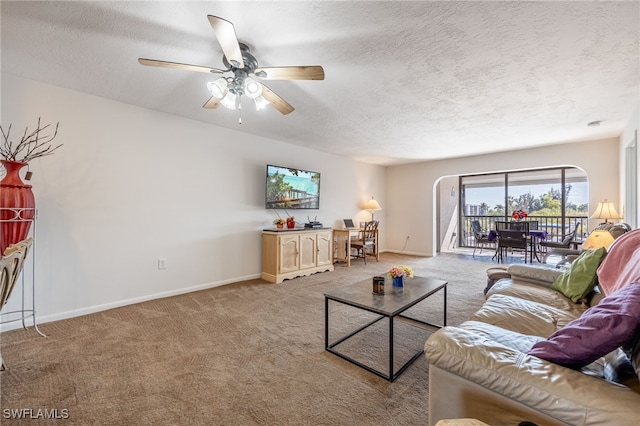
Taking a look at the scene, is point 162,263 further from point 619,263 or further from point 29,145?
point 619,263

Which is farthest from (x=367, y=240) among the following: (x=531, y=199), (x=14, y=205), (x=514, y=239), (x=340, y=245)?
(x=14, y=205)

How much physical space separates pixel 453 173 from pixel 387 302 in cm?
520

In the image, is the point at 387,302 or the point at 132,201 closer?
the point at 387,302

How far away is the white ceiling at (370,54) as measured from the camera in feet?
5.54

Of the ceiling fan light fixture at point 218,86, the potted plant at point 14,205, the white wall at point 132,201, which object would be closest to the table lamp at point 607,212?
the white wall at point 132,201

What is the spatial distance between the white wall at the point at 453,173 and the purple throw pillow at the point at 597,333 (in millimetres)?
5174

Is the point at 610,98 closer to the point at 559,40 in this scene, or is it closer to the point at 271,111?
the point at 559,40

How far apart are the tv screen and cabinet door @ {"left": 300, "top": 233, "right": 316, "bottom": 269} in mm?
669

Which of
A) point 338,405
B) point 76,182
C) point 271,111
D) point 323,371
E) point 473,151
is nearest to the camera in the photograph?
point 338,405

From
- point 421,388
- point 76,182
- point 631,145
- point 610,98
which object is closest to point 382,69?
point 421,388

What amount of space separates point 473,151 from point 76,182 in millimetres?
6374

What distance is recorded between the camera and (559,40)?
1.92 m

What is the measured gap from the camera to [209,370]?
1.85 meters

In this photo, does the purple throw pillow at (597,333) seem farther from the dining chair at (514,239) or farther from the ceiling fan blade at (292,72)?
the dining chair at (514,239)
